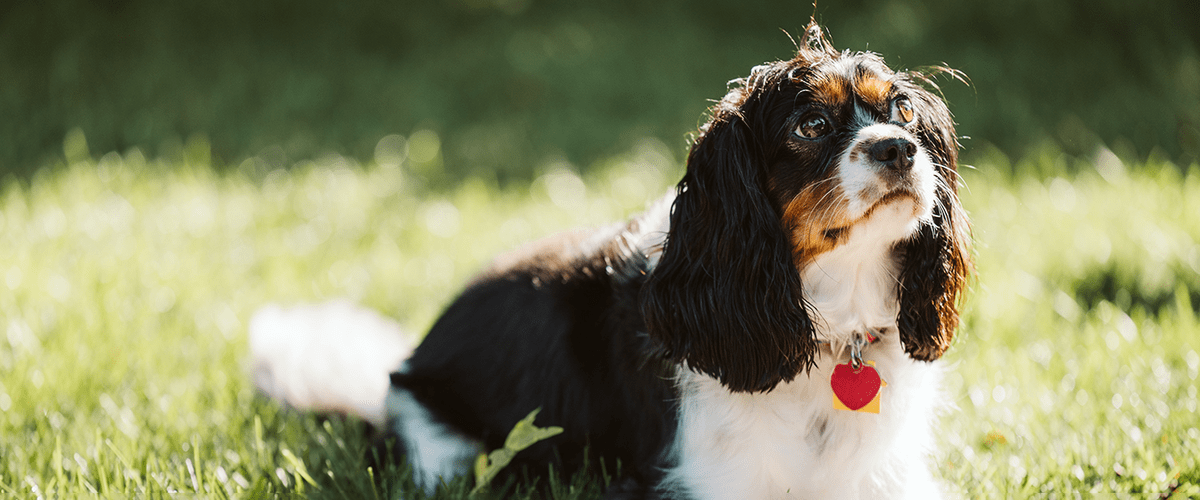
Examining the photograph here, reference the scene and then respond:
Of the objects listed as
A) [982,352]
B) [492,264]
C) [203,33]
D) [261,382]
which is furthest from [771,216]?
[203,33]

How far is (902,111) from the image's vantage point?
7.64 ft

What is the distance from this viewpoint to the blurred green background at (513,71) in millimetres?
6277

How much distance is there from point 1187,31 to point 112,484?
791cm

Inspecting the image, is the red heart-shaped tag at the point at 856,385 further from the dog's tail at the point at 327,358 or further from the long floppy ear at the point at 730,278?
the dog's tail at the point at 327,358

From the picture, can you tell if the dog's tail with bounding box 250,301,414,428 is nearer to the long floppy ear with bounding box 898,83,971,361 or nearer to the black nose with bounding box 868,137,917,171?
the long floppy ear with bounding box 898,83,971,361

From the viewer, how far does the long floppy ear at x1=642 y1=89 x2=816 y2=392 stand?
226 centimetres

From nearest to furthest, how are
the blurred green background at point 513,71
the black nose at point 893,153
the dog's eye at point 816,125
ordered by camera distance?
the black nose at point 893,153 → the dog's eye at point 816,125 → the blurred green background at point 513,71

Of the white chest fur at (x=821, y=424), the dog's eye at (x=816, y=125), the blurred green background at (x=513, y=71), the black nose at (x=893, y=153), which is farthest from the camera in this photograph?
the blurred green background at (x=513, y=71)

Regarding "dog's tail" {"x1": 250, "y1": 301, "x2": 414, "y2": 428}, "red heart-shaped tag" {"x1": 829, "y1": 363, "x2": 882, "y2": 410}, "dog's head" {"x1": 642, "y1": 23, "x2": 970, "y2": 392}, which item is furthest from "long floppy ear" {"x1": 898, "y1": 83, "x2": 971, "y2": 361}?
"dog's tail" {"x1": 250, "y1": 301, "x2": 414, "y2": 428}

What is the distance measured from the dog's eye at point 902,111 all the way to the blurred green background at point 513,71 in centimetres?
340

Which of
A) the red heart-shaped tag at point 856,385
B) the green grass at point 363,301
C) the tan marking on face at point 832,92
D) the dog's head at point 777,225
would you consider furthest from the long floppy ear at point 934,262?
the green grass at point 363,301

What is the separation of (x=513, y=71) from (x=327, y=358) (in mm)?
4955

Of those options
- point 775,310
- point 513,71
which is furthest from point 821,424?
point 513,71

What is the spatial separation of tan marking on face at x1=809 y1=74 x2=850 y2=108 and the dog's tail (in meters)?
1.68
